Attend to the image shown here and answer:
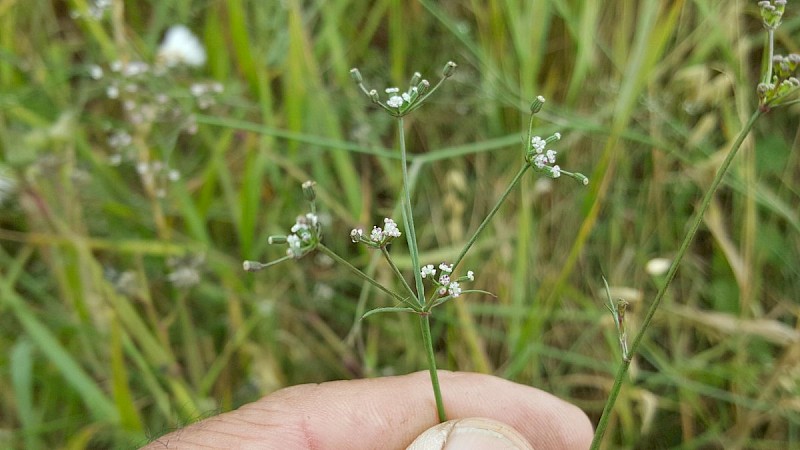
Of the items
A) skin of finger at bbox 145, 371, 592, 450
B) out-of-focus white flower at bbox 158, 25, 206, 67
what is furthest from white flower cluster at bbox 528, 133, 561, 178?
out-of-focus white flower at bbox 158, 25, 206, 67

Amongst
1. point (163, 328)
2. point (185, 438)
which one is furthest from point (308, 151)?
point (185, 438)

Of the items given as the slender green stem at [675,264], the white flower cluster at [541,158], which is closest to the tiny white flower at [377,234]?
the white flower cluster at [541,158]

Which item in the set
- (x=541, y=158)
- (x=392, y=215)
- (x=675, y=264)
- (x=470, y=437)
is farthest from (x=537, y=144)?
(x=392, y=215)

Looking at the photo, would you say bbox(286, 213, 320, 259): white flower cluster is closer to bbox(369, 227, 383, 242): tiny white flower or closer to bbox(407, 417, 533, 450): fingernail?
bbox(369, 227, 383, 242): tiny white flower

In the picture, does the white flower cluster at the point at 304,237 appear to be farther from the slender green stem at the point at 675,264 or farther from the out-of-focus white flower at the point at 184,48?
the out-of-focus white flower at the point at 184,48

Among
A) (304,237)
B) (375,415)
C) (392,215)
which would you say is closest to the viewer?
(304,237)

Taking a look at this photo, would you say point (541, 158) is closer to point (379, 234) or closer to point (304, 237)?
point (379, 234)

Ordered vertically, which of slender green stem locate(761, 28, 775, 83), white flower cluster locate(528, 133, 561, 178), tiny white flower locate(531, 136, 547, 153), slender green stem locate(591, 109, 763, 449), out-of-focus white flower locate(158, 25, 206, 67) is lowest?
slender green stem locate(591, 109, 763, 449)
